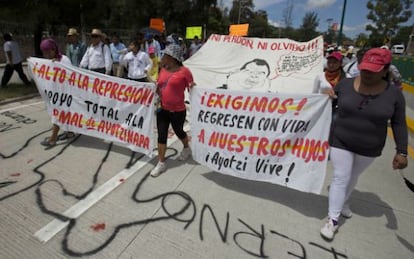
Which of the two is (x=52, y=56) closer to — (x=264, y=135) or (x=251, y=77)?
(x=264, y=135)

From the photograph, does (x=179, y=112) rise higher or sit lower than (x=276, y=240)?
higher

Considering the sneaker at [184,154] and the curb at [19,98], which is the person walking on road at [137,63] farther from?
the curb at [19,98]

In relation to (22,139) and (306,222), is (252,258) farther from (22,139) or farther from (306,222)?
(22,139)

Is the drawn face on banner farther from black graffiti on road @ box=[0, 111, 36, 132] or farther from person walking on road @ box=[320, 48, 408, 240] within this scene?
person walking on road @ box=[320, 48, 408, 240]

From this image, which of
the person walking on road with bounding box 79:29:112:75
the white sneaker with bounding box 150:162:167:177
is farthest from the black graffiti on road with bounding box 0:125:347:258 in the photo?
the person walking on road with bounding box 79:29:112:75

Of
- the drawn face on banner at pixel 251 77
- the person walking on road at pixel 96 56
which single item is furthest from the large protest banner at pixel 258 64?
the person walking on road at pixel 96 56

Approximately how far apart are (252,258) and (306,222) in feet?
2.66

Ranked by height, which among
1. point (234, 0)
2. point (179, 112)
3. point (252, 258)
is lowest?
point (252, 258)

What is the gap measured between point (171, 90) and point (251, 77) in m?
4.85

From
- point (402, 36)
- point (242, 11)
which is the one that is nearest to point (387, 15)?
point (402, 36)

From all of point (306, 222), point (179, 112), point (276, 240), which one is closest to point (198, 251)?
point (276, 240)

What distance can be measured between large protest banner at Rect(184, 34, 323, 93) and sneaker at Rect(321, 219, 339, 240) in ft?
17.1

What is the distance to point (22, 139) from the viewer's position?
14.1 ft

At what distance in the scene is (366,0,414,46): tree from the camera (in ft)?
147
